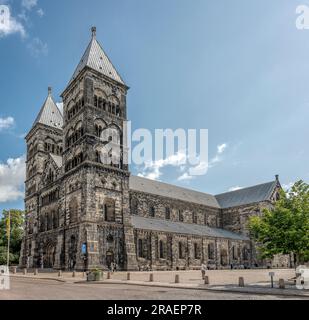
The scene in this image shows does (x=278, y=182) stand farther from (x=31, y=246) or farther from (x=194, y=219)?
(x=31, y=246)

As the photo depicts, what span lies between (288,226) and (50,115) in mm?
50335

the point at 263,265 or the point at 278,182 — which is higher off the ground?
the point at 278,182

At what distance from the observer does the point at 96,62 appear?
162ft

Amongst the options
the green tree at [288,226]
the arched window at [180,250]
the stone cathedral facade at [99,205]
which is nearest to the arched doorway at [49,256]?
the stone cathedral facade at [99,205]

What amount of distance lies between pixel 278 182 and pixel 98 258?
4539cm

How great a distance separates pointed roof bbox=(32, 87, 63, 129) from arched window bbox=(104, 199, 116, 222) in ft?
81.1

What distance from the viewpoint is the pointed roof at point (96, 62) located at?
A: 48.6 m

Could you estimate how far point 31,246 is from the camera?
55719 mm

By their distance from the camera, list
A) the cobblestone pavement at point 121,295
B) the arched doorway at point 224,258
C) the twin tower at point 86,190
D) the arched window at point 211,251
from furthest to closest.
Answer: the arched doorway at point 224,258 → the arched window at point 211,251 → the twin tower at point 86,190 → the cobblestone pavement at point 121,295

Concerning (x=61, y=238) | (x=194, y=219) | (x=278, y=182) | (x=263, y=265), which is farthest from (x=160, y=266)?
(x=278, y=182)

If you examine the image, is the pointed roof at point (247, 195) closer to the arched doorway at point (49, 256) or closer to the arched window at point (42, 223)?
the arched window at point (42, 223)

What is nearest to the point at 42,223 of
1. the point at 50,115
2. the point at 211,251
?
the point at 50,115

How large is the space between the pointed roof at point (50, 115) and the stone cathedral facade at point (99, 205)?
19 cm

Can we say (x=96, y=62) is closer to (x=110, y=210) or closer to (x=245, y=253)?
(x=110, y=210)
